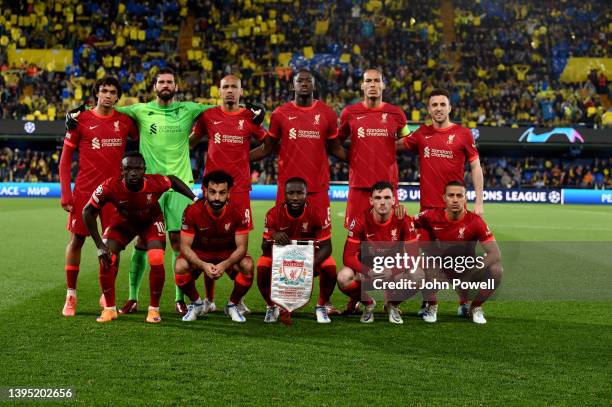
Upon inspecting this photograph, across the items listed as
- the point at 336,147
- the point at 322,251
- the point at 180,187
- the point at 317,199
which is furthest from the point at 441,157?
the point at 180,187

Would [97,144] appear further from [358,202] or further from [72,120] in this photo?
[358,202]

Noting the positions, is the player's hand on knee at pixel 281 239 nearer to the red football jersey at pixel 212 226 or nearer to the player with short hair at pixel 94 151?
the red football jersey at pixel 212 226

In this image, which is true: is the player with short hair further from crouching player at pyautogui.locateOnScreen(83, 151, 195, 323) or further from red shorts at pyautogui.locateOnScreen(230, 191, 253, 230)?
red shorts at pyautogui.locateOnScreen(230, 191, 253, 230)

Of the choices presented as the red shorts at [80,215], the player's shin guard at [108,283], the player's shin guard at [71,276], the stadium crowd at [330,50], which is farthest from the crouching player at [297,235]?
the stadium crowd at [330,50]

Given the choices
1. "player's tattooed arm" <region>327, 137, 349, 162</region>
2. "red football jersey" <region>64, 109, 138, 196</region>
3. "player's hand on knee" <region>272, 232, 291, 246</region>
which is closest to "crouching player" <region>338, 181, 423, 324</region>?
"player's hand on knee" <region>272, 232, 291, 246</region>

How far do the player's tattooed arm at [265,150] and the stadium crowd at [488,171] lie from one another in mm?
23080

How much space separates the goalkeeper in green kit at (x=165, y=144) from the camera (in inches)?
275

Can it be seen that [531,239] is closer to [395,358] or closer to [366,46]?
[395,358]

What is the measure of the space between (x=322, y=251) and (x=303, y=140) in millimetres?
1058

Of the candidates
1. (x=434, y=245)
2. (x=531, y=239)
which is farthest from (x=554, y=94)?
(x=434, y=245)

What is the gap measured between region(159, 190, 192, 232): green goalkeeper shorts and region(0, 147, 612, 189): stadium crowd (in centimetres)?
2320

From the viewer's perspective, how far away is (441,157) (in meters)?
7.13

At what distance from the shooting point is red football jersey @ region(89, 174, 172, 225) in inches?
258

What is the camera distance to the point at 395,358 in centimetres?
515
